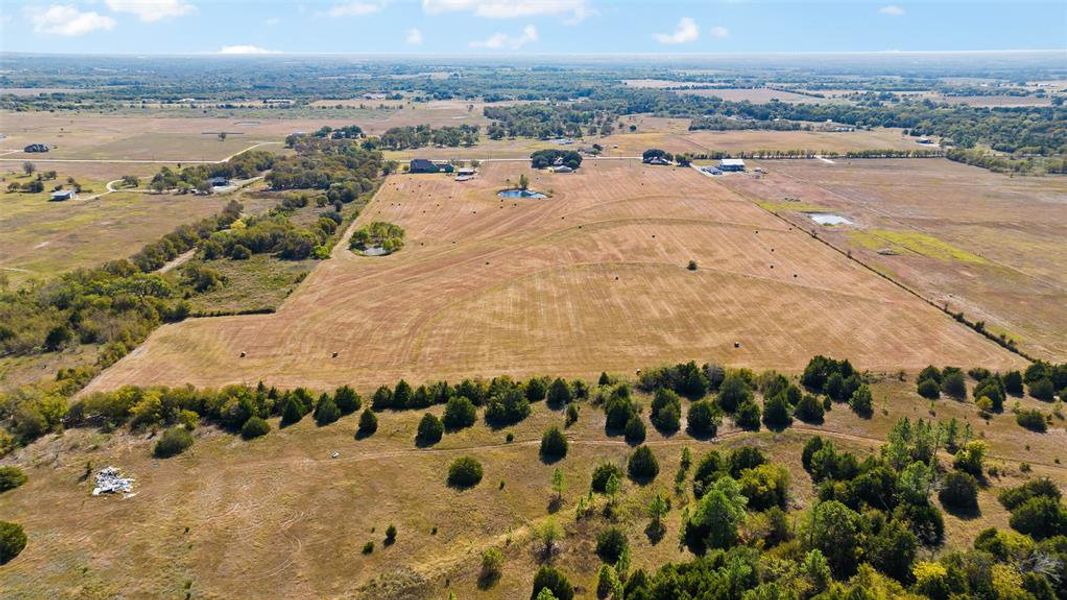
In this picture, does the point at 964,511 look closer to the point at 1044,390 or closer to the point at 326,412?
the point at 1044,390

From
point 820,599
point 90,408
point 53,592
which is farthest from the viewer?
point 90,408

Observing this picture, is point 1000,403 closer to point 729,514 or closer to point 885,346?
point 885,346

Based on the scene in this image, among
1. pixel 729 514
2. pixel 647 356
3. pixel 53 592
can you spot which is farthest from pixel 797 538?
pixel 53 592

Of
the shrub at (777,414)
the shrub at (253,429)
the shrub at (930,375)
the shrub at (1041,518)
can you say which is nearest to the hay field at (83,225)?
the shrub at (253,429)

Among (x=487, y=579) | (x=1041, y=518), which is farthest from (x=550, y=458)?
(x=1041, y=518)

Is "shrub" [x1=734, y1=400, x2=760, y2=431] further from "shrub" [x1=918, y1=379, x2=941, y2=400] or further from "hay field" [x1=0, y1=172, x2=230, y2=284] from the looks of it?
"hay field" [x1=0, y1=172, x2=230, y2=284]

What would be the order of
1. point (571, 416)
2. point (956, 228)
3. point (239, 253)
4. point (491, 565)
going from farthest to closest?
1. point (956, 228)
2. point (239, 253)
3. point (571, 416)
4. point (491, 565)
